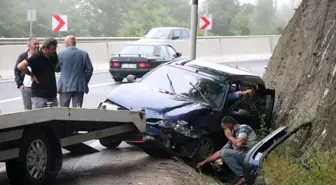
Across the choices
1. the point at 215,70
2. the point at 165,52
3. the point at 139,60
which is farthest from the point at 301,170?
the point at 165,52

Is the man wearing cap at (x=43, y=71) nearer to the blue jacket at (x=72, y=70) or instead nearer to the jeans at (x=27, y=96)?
the jeans at (x=27, y=96)

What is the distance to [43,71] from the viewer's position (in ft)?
30.3

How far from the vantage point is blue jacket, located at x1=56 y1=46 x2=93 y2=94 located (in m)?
11.1

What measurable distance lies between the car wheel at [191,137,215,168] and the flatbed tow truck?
144 cm

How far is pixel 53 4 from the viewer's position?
50.2 meters

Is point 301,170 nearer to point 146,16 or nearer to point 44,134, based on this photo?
point 44,134

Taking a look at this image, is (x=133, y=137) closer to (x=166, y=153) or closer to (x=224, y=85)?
(x=166, y=153)

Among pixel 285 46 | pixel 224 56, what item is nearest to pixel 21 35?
pixel 224 56

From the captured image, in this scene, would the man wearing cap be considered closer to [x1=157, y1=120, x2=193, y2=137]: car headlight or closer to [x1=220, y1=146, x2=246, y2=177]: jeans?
[x1=157, y1=120, x2=193, y2=137]: car headlight

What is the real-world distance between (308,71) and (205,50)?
938 inches

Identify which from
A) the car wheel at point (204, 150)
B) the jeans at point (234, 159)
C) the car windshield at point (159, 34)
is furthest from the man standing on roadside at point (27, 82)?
the car windshield at point (159, 34)

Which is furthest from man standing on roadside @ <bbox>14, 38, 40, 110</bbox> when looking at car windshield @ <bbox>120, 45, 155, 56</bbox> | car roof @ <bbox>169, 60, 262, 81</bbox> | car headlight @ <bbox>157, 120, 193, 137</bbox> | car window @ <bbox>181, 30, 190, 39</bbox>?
car window @ <bbox>181, 30, 190, 39</bbox>

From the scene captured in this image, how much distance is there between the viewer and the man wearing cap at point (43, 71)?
9.12 m

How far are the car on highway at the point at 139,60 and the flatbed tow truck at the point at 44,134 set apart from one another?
13381 mm
